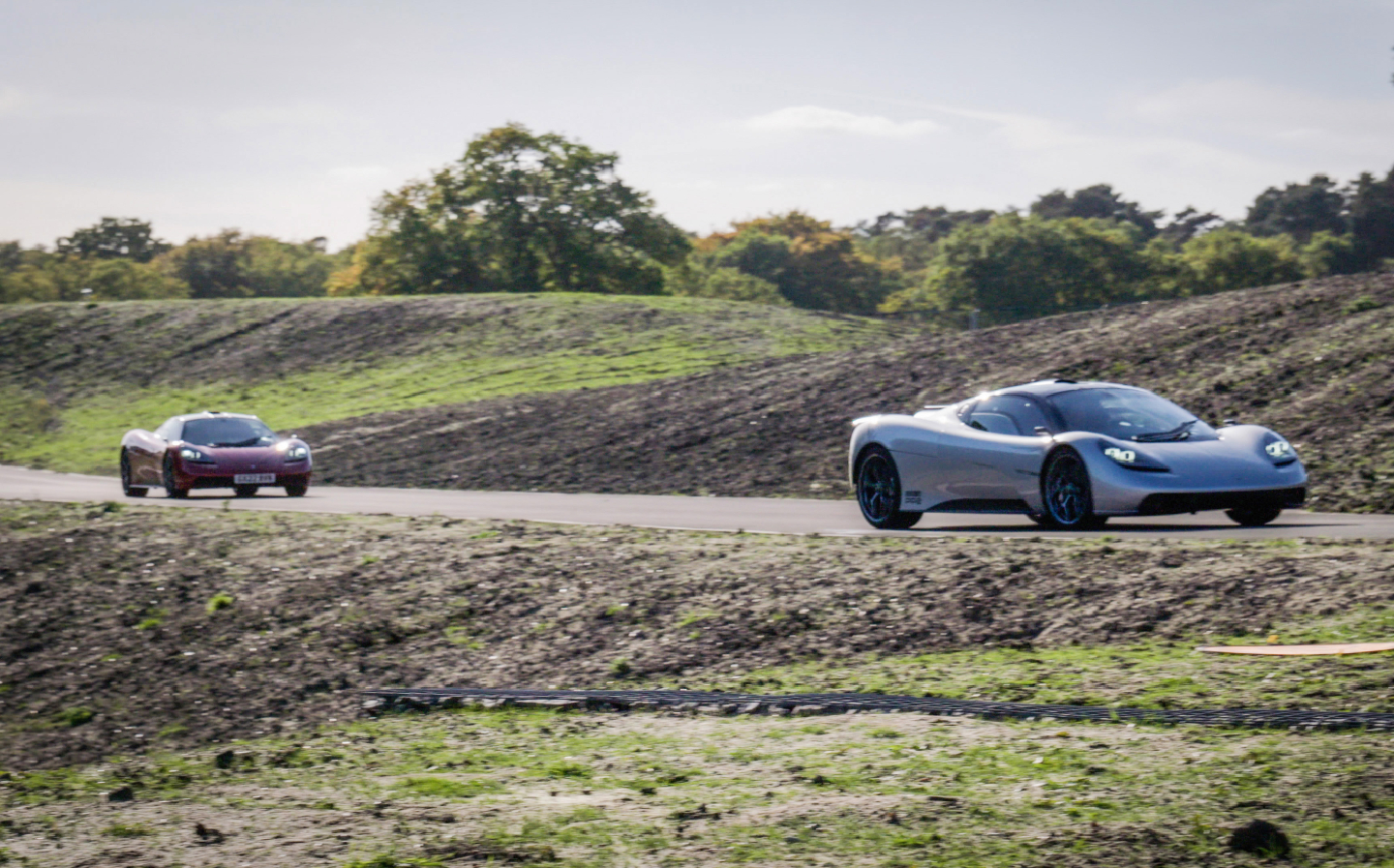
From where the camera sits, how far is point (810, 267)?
10981 centimetres

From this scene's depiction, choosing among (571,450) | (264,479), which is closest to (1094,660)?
(264,479)

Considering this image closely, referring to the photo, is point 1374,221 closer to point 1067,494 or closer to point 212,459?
point 212,459

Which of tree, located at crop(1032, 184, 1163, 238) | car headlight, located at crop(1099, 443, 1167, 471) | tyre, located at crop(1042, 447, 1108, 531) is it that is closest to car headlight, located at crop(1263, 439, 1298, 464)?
car headlight, located at crop(1099, 443, 1167, 471)

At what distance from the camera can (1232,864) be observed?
4188 millimetres

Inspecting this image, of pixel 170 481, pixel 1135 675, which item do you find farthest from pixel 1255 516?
pixel 170 481

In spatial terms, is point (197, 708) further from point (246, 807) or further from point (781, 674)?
point (781, 674)

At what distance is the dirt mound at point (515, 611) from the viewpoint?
7863 mm

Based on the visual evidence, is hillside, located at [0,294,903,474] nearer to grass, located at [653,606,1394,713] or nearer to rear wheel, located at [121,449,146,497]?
rear wheel, located at [121,449,146,497]

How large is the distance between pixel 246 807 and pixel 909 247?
163 m

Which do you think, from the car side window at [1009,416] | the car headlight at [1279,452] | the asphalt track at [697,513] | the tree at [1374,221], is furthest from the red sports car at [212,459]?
the tree at [1374,221]

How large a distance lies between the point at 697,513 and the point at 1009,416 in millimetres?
4120

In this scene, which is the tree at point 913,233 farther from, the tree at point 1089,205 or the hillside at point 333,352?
→ the hillside at point 333,352

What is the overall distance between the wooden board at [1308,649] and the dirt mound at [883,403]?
9.14 meters

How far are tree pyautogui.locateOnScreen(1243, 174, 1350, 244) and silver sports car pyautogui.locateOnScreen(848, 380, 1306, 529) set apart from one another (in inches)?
3816
